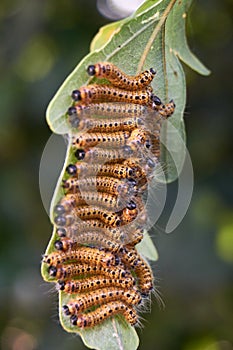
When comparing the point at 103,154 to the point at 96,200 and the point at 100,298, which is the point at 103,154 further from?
the point at 100,298

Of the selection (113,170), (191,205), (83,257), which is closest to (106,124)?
(113,170)

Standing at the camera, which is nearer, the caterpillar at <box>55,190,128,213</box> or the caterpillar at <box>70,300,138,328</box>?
the caterpillar at <box>55,190,128,213</box>

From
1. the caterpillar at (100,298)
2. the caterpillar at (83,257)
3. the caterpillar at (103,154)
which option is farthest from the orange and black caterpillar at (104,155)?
the caterpillar at (100,298)

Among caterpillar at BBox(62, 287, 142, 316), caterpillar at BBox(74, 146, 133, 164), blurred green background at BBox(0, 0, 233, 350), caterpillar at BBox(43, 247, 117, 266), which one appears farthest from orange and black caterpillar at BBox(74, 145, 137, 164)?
blurred green background at BBox(0, 0, 233, 350)

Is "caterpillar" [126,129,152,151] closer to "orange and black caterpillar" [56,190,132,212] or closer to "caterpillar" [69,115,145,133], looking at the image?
"caterpillar" [69,115,145,133]

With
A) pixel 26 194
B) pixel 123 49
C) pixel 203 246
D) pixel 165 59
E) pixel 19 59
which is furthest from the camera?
pixel 26 194

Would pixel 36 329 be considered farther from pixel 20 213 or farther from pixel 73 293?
pixel 73 293

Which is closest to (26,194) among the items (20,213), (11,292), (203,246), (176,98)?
(20,213)
